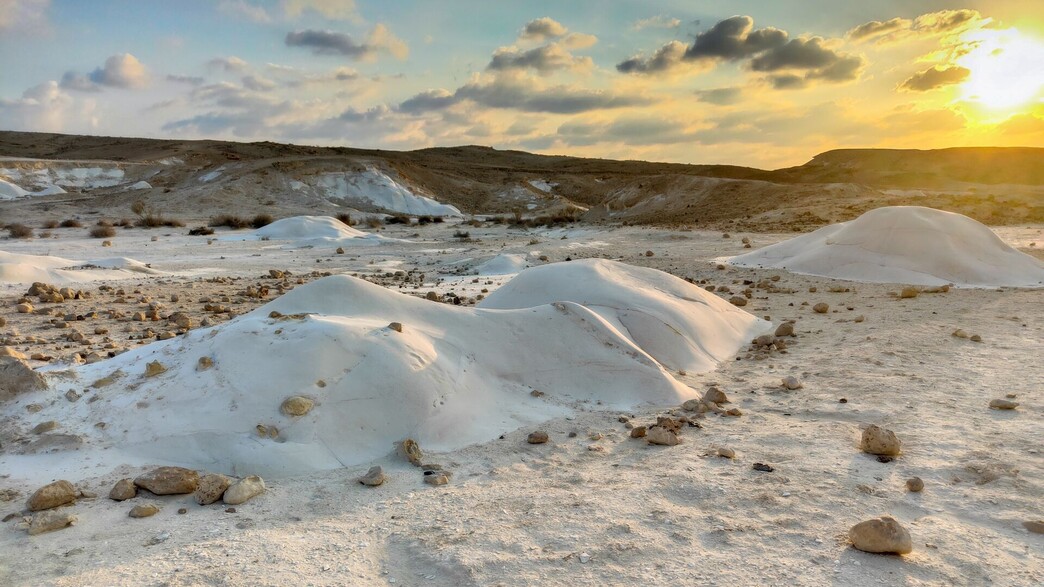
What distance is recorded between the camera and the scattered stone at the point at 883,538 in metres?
2.49

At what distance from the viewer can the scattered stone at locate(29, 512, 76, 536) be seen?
2.65 m

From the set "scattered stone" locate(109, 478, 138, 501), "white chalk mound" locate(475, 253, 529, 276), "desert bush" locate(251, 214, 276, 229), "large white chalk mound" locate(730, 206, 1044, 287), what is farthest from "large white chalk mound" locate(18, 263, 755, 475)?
"desert bush" locate(251, 214, 276, 229)

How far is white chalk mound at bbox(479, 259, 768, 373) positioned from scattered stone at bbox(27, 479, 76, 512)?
3.89 m

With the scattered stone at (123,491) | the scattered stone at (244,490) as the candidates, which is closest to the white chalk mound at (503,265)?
the scattered stone at (244,490)

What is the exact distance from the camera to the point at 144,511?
2814mm

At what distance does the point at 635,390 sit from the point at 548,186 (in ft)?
137

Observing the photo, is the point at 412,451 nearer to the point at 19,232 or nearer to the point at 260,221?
the point at 19,232

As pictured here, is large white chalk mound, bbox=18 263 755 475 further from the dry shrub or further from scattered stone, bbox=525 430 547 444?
the dry shrub

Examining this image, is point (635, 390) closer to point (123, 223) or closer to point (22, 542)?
point (22, 542)

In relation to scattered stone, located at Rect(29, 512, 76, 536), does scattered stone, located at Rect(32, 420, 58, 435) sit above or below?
above

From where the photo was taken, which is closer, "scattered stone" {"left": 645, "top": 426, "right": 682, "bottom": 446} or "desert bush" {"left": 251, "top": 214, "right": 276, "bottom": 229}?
"scattered stone" {"left": 645, "top": 426, "right": 682, "bottom": 446}

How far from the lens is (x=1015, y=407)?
13.7 ft

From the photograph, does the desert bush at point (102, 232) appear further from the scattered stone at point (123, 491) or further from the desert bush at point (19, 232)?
the scattered stone at point (123, 491)

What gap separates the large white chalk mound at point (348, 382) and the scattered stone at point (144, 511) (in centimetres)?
48
